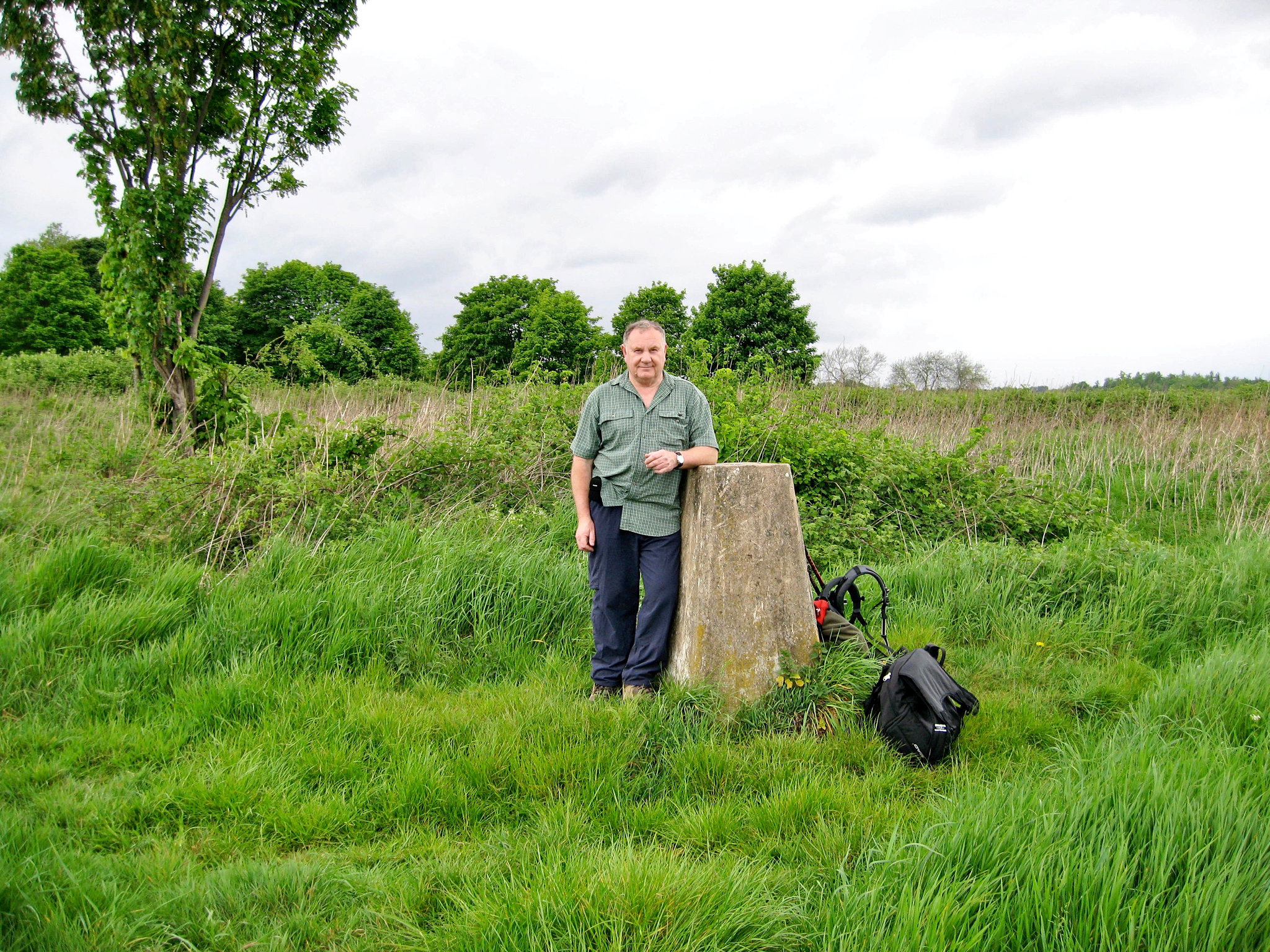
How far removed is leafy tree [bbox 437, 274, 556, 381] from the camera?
4388cm

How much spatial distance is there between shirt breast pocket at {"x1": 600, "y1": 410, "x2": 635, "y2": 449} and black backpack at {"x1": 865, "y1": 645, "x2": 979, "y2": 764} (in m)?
1.84

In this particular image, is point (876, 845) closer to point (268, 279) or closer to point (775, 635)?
point (775, 635)

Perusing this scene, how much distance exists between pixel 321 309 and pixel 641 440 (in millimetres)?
46187

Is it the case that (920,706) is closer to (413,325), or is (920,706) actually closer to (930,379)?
(930,379)

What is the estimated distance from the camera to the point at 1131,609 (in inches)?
207

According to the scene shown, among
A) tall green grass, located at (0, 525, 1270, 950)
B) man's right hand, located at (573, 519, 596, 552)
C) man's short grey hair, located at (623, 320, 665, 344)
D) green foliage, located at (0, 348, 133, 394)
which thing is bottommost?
tall green grass, located at (0, 525, 1270, 950)

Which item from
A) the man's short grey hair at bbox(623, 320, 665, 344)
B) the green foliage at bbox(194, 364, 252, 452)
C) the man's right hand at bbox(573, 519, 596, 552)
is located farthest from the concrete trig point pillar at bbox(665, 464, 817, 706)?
the green foliage at bbox(194, 364, 252, 452)

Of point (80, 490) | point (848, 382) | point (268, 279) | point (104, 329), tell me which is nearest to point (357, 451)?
point (80, 490)

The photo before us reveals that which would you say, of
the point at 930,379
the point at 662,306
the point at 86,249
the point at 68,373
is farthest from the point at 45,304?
the point at 930,379

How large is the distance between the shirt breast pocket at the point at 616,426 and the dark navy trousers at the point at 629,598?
1.23ft

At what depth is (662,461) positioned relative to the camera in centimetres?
381

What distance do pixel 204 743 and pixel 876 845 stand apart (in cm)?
301

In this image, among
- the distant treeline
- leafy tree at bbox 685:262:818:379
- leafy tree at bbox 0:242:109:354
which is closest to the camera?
the distant treeline

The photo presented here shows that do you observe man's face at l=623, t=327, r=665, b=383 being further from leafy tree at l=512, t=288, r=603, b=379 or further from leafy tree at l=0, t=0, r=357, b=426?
leafy tree at l=512, t=288, r=603, b=379
